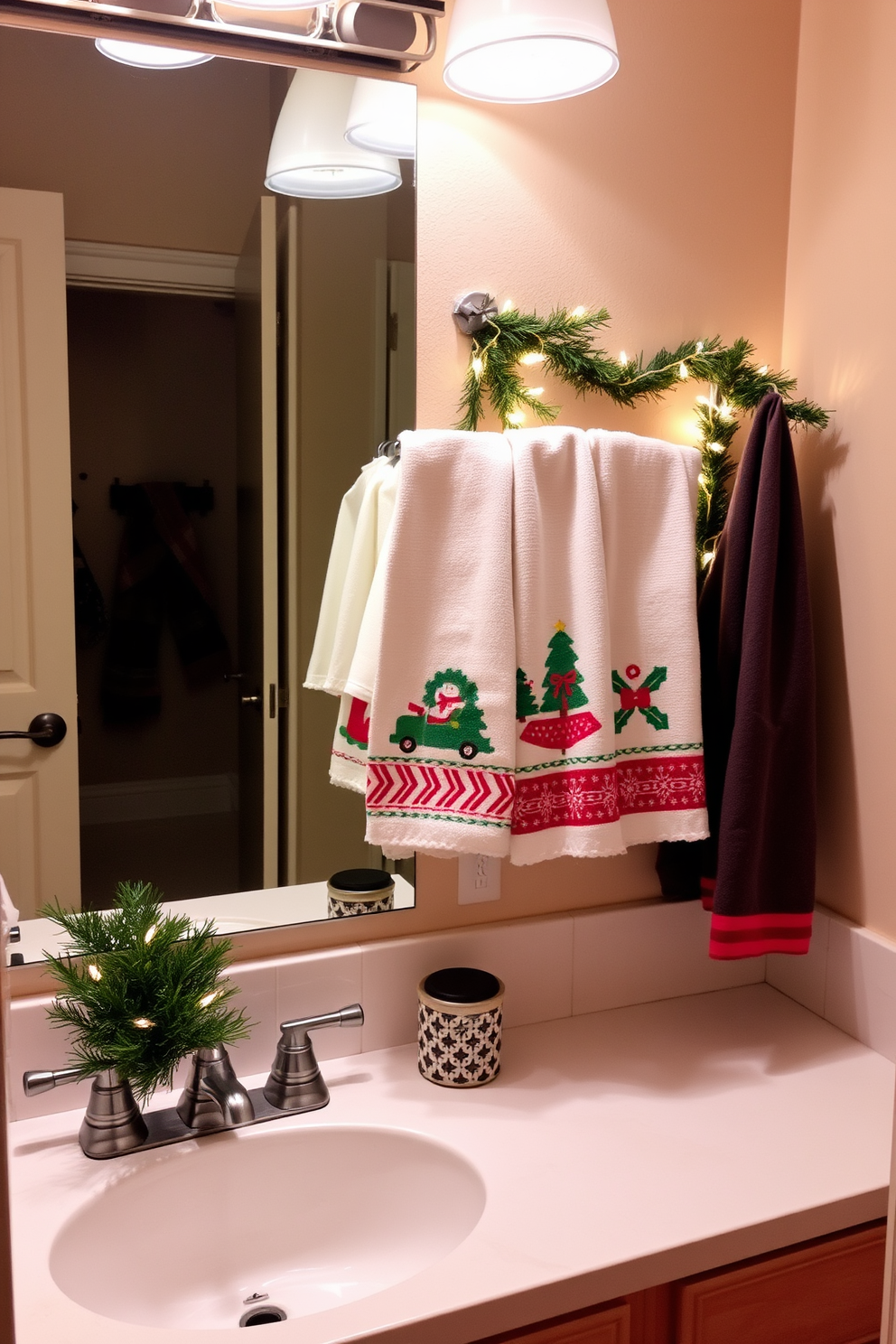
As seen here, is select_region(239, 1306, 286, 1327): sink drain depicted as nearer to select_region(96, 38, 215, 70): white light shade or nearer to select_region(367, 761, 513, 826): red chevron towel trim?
select_region(367, 761, 513, 826): red chevron towel trim

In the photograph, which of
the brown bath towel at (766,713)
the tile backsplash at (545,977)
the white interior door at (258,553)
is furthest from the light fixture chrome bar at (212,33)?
the tile backsplash at (545,977)

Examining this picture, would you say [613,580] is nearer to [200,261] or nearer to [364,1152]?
[200,261]

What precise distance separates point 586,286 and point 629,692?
522 mm

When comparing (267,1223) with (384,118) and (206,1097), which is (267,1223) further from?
(384,118)

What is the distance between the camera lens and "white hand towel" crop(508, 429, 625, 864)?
1.21 meters

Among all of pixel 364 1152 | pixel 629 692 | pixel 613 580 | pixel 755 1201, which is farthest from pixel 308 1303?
pixel 613 580

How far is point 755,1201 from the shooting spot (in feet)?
3.37

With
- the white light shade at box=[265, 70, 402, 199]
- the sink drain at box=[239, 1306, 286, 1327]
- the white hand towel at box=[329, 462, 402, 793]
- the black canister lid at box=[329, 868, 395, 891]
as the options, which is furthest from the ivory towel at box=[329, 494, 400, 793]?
the sink drain at box=[239, 1306, 286, 1327]

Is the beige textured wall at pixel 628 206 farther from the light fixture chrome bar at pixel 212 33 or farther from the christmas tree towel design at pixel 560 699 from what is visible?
the christmas tree towel design at pixel 560 699

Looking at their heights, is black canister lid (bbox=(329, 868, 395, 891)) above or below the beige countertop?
above

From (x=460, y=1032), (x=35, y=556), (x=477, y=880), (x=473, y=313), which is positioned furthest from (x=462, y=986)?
(x=473, y=313)

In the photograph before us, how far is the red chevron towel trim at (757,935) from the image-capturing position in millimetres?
1296

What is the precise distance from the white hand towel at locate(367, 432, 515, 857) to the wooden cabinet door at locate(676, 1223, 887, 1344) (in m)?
0.47

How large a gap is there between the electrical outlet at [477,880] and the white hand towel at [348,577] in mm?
286
